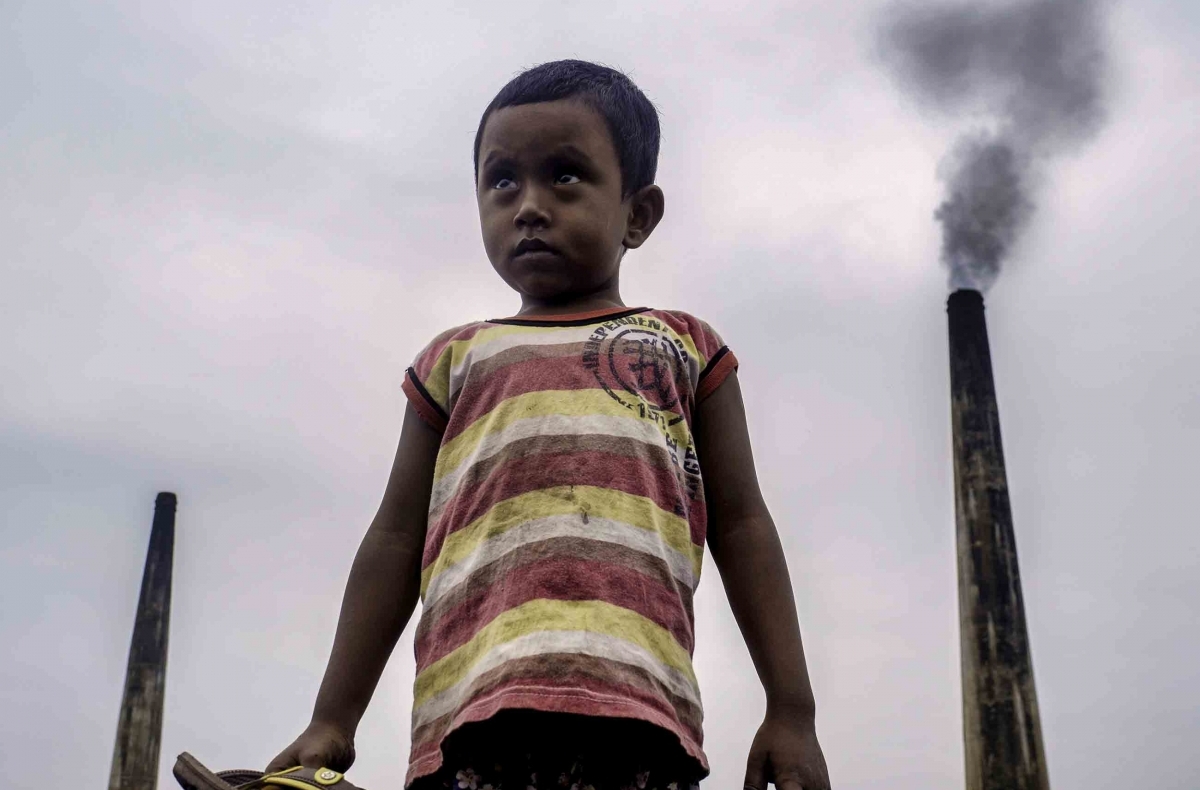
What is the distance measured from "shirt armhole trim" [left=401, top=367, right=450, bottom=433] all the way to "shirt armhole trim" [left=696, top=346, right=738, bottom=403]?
0.40 m

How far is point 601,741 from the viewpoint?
1.42 m

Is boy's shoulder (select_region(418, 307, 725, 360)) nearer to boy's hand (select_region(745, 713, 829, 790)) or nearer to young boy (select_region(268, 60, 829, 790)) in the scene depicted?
young boy (select_region(268, 60, 829, 790))

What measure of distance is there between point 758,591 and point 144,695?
15.8 meters

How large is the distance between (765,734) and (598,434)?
1.55ft

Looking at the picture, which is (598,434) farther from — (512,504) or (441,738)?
(441,738)

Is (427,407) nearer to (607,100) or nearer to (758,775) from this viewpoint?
(607,100)

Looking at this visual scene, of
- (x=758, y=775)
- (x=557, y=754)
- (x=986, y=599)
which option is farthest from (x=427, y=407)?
(x=986, y=599)

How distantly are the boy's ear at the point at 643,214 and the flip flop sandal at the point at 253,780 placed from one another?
998 millimetres

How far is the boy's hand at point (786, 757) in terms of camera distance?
5.00ft

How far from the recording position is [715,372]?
1846mm

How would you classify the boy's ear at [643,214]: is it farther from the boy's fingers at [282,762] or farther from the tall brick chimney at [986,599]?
the tall brick chimney at [986,599]


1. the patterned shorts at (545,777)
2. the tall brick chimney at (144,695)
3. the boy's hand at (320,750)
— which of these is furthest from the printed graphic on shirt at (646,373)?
the tall brick chimney at (144,695)

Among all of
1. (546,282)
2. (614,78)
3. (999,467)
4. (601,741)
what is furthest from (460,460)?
(999,467)

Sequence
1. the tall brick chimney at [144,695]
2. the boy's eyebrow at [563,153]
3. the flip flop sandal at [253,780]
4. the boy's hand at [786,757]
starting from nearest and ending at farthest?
the flip flop sandal at [253,780]
the boy's hand at [786,757]
the boy's eyebrow at [563,153]
the tall brick chimney at [144,695]
